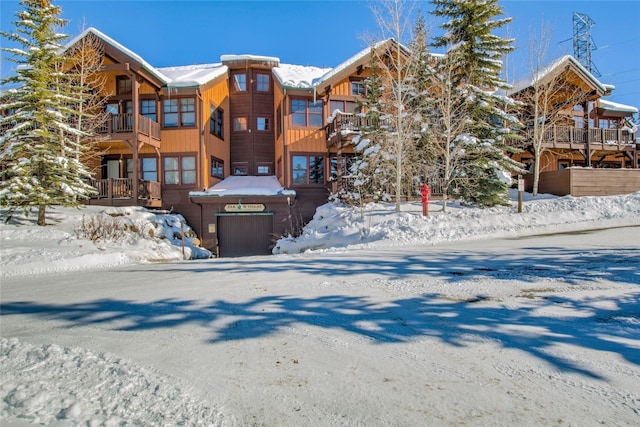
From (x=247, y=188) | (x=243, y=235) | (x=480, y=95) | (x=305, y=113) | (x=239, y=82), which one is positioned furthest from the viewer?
(x=239, y=82)

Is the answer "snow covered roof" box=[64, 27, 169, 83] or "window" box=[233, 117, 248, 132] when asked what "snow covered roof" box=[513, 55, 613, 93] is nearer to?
"window" box=[233, 117, 248, 132]

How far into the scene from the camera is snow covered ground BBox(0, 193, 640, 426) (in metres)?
2.77

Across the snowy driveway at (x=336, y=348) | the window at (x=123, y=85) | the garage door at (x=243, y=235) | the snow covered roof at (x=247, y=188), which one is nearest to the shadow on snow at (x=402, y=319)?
the snowy driveway at (x=336, y=348)

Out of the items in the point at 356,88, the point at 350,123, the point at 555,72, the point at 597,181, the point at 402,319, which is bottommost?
the point at 402,319

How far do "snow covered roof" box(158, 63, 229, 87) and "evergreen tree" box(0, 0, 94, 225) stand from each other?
6210mm

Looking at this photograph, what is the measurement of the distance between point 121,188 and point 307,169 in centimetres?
972

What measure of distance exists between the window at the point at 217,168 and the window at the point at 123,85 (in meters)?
5.75

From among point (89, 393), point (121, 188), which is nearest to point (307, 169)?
point (121, 188)

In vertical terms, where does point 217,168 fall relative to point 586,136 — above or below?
below

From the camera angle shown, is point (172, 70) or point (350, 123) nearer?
point (350, 123)

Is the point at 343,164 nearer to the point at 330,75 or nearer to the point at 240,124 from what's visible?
the point at 330,75

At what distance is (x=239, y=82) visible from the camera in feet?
81.7

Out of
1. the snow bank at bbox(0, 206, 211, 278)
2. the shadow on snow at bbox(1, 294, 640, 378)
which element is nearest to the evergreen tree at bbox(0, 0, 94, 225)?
the snow bank at bbox(0, 206, 211, 278)

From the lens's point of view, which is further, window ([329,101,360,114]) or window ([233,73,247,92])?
window ([233,73,247,92])
